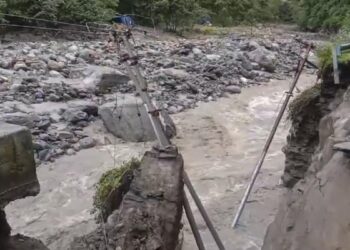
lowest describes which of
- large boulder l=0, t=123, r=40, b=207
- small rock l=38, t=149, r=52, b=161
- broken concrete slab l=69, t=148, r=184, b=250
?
small rock l=38, t=149, r=52, b=161

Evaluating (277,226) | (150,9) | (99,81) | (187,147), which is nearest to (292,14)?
(150,9)

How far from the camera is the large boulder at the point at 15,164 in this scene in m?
2.71

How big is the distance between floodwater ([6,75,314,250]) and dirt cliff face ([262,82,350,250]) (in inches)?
95.3

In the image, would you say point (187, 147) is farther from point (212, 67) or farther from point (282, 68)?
point (282, 68)

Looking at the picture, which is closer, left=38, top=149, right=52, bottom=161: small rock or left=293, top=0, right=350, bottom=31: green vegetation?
left=38, top=149, right=52, bottom=161: small rock

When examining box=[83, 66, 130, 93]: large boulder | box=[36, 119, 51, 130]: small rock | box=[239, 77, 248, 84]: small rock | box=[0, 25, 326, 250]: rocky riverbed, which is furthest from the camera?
box=[239, 77, 248, 84]: small rock

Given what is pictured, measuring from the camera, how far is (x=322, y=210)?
2.85 m

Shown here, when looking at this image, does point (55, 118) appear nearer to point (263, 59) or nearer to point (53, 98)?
point (53, 98)

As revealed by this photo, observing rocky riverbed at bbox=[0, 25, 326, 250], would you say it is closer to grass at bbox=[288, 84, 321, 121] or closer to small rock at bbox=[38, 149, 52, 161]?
small rock at bbox=[38, 149, 52, 161]

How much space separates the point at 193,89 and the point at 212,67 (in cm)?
214

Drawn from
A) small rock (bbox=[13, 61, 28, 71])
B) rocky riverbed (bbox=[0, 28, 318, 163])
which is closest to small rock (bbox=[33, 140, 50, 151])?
rocky riverbed (bbox=[0, 28, 318, 163])

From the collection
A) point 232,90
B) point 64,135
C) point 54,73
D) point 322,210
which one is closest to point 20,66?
point 54,73

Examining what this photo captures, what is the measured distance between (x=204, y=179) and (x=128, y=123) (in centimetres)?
262

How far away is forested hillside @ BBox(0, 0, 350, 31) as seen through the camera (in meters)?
18.2
